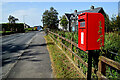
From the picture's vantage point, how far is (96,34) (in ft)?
9.68

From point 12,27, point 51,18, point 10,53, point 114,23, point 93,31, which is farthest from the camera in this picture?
point 12,27

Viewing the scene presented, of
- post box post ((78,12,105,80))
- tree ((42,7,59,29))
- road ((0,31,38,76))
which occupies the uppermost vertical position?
tree ((42,7,59,29))

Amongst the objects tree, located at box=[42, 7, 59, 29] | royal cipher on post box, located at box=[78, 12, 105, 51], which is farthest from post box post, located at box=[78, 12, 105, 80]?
tree, located at box=[42, 7, 59, 29]

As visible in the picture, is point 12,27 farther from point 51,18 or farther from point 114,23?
point 114,23

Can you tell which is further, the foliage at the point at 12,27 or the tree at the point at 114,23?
the foliage at the point at 12,27

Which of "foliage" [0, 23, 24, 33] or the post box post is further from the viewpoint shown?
"foliage" [0, 23, 24, 33]

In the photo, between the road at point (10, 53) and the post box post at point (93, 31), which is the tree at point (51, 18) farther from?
the post box post at point (93, 31)

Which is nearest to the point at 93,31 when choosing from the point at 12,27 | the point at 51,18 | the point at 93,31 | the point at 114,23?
the point at 93,31

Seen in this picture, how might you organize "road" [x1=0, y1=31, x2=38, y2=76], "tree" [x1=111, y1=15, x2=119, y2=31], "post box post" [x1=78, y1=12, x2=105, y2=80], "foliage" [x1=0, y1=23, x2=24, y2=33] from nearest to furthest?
"post box post" [x1=78, y1=12, x2=105, y2=80], "tree" [x1=111, y1=15, x2=119, y2=31], "road" [x1=0, y1=31, x2=38, y2=76], "foliage" [x1=0, y1=23, x2=24, y2=33]

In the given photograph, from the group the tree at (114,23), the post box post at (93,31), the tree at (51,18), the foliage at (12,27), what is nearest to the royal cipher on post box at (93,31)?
the post box post at (93,31)

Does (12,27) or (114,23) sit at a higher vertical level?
(12,27)

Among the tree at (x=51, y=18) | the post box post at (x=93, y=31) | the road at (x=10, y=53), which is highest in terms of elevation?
the tree at (x=51, y=18)

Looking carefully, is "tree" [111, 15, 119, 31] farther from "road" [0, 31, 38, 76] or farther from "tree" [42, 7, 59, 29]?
"tree" [42, 7, 59, 29]

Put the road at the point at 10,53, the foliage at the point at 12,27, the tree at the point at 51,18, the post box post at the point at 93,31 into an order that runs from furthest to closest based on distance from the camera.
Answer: the foliage at the point at 12,27 < the tree at the point at 51,18 < the road at the point at 10,53 < the post box post at the point at 93,31
